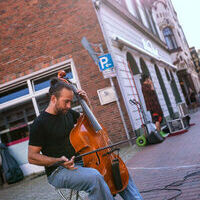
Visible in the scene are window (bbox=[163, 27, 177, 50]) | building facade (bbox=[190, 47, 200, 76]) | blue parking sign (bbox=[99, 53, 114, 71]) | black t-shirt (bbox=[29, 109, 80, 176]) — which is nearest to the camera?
black t-shirt (bbox=[29, 109, 80, 176])

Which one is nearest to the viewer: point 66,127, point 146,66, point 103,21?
point 66,127

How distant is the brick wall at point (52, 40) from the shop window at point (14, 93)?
512mm

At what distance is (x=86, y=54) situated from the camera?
927 centimetres

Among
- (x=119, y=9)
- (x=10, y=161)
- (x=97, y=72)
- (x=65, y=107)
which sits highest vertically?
(x=119, y=9)

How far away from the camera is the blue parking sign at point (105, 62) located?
26.7ft

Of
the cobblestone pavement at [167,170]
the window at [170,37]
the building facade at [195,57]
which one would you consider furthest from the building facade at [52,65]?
the building facade at [195,57]

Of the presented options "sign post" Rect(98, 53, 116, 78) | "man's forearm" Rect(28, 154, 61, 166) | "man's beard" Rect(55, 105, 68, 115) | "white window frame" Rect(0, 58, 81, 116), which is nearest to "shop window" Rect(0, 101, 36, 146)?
"white window frame" Rect(0, 58, 81, 116)

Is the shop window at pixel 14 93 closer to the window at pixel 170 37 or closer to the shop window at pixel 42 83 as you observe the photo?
the shop window at pixel 42 83

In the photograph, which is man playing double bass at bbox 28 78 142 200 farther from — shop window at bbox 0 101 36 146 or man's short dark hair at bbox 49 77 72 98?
shop window at bbox 0 101 36 146

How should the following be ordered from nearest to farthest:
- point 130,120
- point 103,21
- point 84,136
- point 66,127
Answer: point 84,136
point 66,127
point 130,120
point 103,21

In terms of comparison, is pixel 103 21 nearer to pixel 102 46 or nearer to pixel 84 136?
pixel 102 46

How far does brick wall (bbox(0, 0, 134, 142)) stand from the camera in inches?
360

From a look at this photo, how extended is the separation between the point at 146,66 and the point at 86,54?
5325 mm

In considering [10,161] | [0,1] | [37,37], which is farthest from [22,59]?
[10,161]
